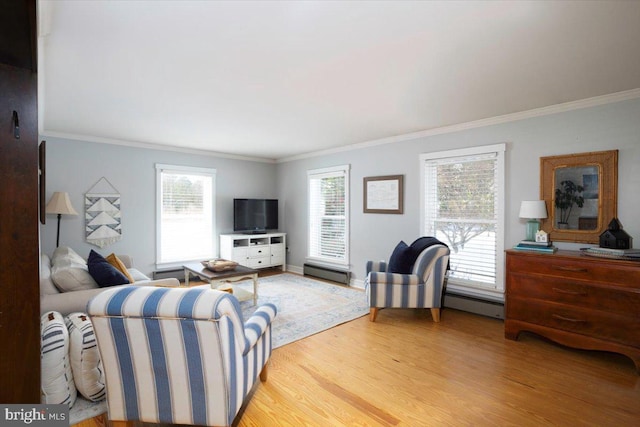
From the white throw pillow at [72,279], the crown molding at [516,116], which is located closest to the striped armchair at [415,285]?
the crown molding at [516,116]

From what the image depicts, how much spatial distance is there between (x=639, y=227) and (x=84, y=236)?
6613mm

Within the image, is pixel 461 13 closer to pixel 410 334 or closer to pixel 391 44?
pixel 391 44

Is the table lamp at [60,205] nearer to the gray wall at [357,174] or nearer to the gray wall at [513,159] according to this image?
the gray wall at [357,174]

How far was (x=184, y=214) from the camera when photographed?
5.59m

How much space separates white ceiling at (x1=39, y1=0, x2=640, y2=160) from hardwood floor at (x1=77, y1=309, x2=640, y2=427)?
7.86 ft

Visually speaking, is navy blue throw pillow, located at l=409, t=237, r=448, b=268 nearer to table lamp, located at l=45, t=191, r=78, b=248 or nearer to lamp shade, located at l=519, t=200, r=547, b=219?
lamp shade, located at l=519, t=200, r=547, b=219

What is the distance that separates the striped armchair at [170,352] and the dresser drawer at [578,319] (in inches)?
108

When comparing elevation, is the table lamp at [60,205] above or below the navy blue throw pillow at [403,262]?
above

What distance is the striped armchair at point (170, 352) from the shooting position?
1519 mm

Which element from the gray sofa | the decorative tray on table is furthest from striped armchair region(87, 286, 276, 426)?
the decorative tray on table

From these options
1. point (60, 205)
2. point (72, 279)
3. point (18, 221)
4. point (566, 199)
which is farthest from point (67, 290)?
point (566, 199)

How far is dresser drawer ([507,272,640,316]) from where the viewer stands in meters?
2.51

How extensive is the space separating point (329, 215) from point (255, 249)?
1.55 meters

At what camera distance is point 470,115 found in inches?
142
